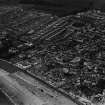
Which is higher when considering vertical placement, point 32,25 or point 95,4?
point 95,4

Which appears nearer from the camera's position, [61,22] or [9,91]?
[9,91]

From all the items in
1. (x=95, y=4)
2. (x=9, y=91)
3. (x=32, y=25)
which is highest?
(x=95, y=4)

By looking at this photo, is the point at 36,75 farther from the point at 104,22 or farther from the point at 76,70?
the point at 104,22

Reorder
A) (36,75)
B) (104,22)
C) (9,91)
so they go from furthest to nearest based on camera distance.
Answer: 1. (104,22)
2. (36,75)
3. (9,91)

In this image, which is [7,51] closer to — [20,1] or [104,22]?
[104,22]

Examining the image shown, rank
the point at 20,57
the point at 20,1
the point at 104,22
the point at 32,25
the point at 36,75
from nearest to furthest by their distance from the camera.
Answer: the point at 36,75, the point at 20,57, the point at 104,22, the point at 32,25, the point at 20,1

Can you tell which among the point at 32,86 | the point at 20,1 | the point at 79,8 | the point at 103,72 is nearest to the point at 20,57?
the point at 32,86

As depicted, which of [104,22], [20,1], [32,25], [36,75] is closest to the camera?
[36,75]

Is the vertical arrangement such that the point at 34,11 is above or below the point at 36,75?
above

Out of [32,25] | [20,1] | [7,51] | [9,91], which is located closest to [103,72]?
[9,91]
